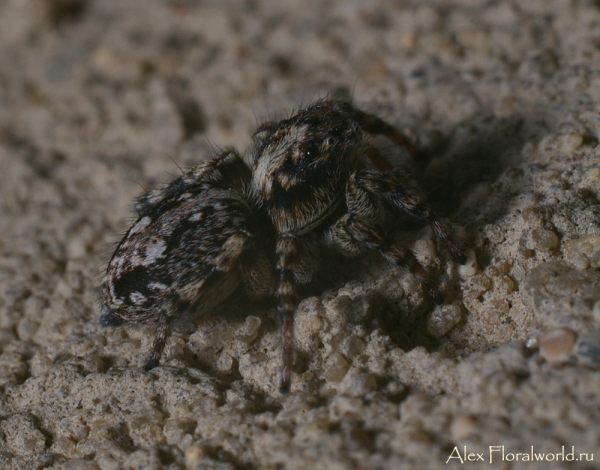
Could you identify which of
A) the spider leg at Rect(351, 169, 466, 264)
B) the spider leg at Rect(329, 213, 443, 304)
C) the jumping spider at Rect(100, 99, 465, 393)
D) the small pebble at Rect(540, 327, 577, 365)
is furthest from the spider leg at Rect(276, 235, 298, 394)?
the small pebble at Rect(540, 327, 577, 365)

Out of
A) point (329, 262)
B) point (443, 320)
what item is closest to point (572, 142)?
point (443, 320)

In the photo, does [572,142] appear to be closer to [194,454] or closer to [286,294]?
[286,294]

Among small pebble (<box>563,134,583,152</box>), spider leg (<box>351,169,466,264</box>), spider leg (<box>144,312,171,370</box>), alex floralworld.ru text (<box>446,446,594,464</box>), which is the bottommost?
alex floralworld.ru text (<box>446,446,594,464</box>)

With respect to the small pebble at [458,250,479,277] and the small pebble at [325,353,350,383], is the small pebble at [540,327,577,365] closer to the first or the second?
the small pebble at [458,250,479,277]

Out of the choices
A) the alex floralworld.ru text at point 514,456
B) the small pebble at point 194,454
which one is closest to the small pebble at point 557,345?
the alex floralworld.ru text at point 514,456

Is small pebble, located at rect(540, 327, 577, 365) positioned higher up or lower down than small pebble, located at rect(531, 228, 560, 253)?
lower down

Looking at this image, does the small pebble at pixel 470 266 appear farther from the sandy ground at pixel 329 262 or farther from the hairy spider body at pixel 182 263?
the hairy spider body at pixel 182 263

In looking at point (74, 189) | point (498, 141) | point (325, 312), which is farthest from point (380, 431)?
point (74, 189)

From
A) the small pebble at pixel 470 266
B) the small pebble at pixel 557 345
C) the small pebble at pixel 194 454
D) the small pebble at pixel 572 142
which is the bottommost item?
the small pebble at pixel 194 454
